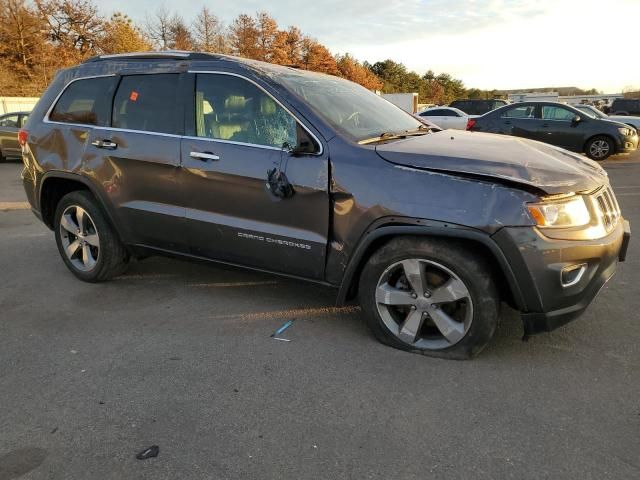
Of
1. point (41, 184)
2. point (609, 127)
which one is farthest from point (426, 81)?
point (41, 184)

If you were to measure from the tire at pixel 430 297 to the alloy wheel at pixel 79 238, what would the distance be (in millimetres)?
2576

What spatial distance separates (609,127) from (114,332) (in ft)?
41.4

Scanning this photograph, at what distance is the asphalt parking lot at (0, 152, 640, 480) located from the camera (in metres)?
2.24

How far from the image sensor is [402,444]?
234 cm

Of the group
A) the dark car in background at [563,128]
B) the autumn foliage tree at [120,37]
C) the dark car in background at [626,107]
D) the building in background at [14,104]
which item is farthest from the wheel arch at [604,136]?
the autumn foliage tree at [120,37]

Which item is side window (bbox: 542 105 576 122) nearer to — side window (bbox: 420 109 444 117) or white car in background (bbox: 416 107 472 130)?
white car in background (bbox: 416 107 472 130)

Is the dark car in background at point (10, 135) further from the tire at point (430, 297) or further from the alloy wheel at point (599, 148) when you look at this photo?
the alloy wheel at point (599, 148)

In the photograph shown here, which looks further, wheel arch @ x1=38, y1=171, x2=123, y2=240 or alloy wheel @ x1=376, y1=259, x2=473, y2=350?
wheel arch @ x1=38, y1=171, x2=123, y2=240

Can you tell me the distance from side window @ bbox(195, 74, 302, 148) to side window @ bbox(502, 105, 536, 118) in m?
11.2

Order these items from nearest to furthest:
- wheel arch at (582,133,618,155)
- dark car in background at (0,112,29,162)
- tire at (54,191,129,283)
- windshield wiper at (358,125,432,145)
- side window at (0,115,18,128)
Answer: windshield wiper at (358,125,432,145) < tire at (54,191,129,283) < wheel arch at (582,133,618,155) < dark car in background at (0,112,29,162) < side window at (0,115,18,128)

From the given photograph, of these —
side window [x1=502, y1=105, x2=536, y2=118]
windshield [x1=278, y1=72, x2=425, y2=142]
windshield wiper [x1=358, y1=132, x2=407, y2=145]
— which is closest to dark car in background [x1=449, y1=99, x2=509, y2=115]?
side window [x1=502, y1=105, x2=536, y2=118]

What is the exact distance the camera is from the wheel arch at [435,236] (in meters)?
2.75

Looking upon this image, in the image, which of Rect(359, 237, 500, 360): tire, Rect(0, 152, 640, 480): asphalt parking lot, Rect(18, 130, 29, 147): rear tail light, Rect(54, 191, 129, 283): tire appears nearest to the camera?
Rect(0, 152, 640, 480): asphalt parking lot

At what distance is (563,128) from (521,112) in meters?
1.10
